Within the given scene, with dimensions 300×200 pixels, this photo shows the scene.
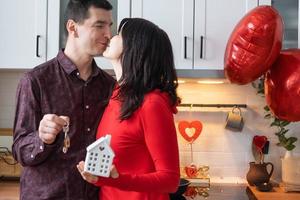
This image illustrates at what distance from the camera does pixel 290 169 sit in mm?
2205

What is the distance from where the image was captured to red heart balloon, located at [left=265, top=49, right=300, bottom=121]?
1785 millimetres

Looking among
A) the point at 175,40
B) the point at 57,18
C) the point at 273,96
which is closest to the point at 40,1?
the point at 57,18

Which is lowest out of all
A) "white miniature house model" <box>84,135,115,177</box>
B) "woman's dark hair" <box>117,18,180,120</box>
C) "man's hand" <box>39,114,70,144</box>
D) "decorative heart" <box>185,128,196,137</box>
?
"decorative heart" <box>185,128,196,137</box>

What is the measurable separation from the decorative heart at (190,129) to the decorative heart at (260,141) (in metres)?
0.33

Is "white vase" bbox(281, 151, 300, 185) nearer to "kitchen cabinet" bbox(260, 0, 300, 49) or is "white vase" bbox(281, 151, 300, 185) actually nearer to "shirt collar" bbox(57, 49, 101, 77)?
"kitchen cabinet" bbox(260, 0, 300, 49)

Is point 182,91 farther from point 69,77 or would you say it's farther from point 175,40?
point 69,77

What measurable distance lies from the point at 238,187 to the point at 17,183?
50.4 inches

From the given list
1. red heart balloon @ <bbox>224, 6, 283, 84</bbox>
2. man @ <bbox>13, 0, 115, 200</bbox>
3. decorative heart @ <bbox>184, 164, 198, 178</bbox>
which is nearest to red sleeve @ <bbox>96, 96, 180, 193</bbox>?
man @ <bbox>13, 0, 115, 200</bbox>

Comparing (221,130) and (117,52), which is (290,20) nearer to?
(221,130)

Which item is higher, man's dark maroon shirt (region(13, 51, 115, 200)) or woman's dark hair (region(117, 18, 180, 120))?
woman's dark hair (region(117, 18, 180, 120))

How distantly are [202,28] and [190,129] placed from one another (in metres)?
0.62

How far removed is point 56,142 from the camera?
124cm

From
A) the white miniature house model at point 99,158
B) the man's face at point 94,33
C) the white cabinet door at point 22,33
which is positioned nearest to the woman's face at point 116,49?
the man's face at point 94,33

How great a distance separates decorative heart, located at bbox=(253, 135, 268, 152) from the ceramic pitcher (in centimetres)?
13
